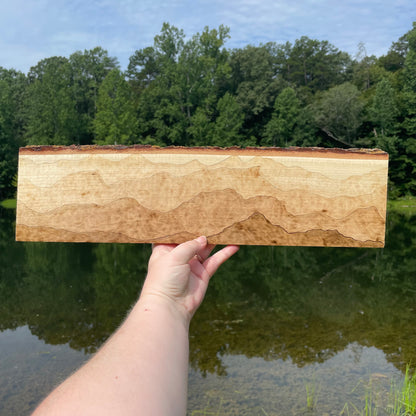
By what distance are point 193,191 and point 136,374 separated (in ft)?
3.34

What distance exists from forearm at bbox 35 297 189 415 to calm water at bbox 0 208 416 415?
3682mm

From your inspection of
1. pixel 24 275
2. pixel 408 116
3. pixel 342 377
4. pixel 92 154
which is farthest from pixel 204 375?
pixel 408 116

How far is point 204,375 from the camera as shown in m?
5.08

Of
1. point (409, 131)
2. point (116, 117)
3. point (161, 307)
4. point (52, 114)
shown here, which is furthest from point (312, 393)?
point (52, 114)

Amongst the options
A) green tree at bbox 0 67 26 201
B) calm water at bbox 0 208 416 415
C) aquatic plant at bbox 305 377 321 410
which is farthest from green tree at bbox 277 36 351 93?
aquatic plant at bbox 305 377 321 410

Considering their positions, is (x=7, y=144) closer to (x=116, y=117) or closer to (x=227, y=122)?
(x=116, y=117)

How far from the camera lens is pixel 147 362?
1009 mm

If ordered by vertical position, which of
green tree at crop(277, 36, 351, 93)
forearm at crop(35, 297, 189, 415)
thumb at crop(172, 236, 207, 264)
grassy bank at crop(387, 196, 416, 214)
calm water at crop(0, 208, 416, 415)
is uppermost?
green tree at crop(277, 36, 351, 93)

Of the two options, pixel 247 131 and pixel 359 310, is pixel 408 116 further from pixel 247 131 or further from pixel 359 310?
pixel 359 310

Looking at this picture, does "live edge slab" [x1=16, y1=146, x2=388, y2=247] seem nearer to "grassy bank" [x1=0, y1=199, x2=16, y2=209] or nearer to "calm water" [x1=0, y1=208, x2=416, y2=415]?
"calm water" [x1=0, y1=208, x2=416, y2=415]

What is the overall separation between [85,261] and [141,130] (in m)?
19.1

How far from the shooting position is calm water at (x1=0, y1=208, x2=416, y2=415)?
15.5 feet

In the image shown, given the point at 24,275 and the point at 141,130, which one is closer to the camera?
the point at 24,275

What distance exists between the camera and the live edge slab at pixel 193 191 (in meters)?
1.82
